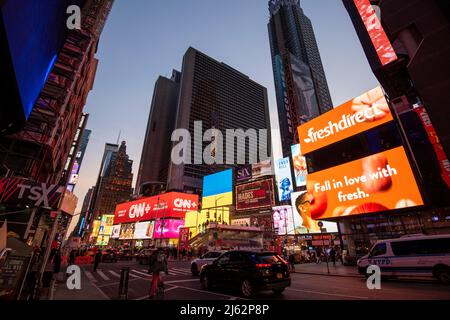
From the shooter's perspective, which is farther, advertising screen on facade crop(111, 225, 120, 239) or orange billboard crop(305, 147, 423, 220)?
advertising screen on facade crop(111, 225, 120, 239)

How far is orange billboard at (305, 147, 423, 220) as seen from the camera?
18547 millimetres

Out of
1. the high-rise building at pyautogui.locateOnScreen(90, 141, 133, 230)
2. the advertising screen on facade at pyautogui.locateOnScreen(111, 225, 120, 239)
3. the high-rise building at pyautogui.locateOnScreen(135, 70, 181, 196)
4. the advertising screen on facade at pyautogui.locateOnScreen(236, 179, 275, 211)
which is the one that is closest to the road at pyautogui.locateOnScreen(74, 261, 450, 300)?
the advertising screen on facade at pyautogui.locateOnScreen(236, 179, 275, 211)

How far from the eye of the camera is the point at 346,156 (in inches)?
1056

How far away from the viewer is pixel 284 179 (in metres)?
54.2

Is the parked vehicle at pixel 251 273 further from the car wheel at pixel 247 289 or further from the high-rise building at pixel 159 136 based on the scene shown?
the high-rise building at pixel 159 136

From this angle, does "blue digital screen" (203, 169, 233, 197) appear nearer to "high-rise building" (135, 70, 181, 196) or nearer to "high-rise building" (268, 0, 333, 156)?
"high-rise building" (268, 0, 333, 156)

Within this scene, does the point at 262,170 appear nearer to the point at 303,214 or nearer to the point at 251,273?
the point at 303,214

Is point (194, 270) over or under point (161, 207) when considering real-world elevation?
under

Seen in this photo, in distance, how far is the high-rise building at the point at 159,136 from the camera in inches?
4983

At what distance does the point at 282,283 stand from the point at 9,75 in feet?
46.5

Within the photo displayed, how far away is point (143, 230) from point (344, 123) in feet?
210

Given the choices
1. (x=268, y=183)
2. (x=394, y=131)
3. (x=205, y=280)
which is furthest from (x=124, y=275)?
(x=268, y=183)

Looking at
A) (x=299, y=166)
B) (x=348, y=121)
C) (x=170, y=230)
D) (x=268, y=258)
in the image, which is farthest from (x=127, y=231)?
(x=268, y=258)

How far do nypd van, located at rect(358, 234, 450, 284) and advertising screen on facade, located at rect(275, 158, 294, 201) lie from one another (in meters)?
40.0
